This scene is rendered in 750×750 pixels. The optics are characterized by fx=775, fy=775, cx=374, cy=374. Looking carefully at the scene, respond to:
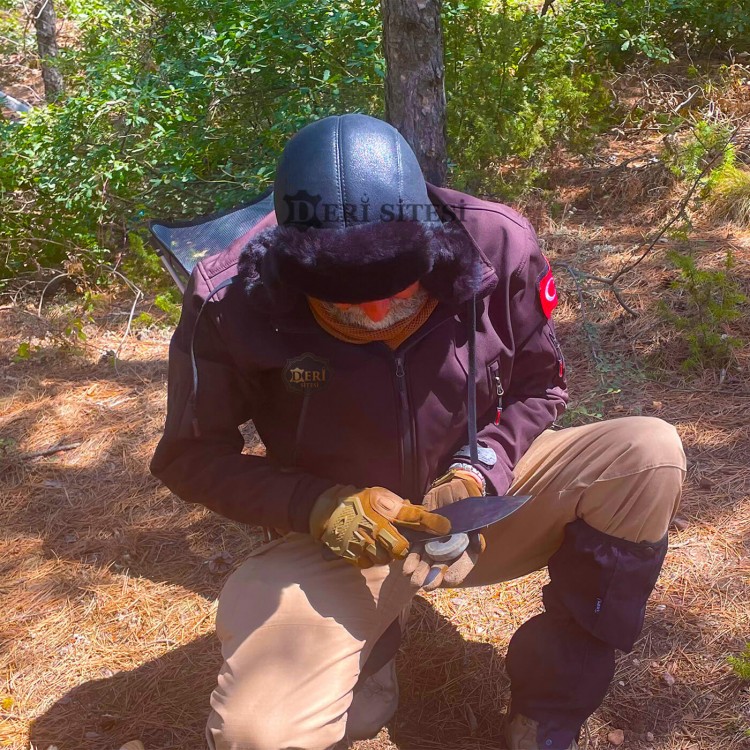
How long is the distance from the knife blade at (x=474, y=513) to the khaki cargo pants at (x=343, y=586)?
0.51 feet

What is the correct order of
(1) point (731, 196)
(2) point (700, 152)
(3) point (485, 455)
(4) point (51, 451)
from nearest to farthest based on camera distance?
(3) point (485, 455) → (4) point (51, 451) → (2) point (700, 152) → (1) point (731, 196)

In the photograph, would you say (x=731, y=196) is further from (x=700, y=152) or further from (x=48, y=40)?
(x=48, y=40)

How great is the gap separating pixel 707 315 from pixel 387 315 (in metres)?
2.45

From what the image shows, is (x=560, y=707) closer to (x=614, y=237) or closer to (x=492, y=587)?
(x=492, y=587)

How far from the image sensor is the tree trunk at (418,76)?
316 cm

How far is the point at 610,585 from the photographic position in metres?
1.83

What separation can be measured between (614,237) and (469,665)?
10.6ft

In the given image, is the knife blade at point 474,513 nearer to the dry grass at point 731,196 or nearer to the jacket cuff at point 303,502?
the jacket cuff at point 303,502

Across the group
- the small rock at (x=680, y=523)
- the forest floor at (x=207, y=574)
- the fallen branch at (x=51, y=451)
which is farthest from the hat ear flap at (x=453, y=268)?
the fallen branch at (x=51, y=451)

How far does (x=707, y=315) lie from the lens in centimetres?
370

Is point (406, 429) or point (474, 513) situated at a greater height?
point (406, 429)

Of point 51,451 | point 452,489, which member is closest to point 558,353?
point 452,489

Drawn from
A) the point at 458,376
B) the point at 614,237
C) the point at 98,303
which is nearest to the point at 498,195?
the point at 614,237

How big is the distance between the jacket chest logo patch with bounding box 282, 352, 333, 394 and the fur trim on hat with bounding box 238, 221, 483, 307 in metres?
0.18
